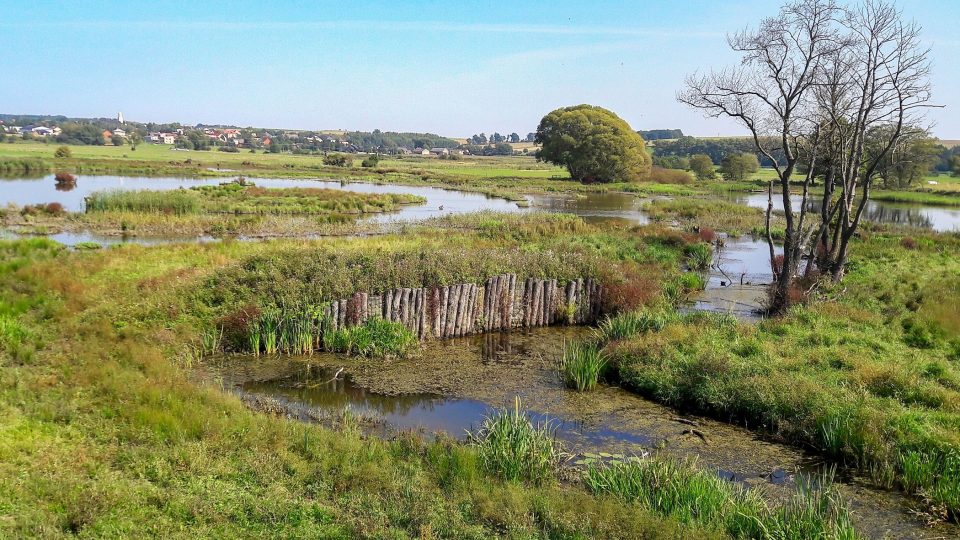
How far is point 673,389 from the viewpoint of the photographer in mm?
11328

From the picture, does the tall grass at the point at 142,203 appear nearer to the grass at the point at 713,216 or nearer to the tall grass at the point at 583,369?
the grass at the point at 713,216

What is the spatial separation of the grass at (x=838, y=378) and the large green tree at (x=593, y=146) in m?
63.4

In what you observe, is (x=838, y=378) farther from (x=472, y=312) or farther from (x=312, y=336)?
(x=312, y=336)

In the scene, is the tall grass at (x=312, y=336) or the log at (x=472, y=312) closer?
the tall grass at (x=312, y=336)

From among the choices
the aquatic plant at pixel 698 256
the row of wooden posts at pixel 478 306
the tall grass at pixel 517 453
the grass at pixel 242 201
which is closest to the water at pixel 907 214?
the aquatic plant at pixel 698 256

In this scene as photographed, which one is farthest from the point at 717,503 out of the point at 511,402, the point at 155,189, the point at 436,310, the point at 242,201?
the point at 155,189

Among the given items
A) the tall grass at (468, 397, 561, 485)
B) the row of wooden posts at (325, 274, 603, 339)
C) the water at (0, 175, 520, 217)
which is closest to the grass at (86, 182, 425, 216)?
the water at (0, 175, 520, 217)

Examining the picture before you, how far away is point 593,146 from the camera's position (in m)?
78.2

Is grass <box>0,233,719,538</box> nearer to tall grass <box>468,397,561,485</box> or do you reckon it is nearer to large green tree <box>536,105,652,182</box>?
tall grass <box>468,397,561,485</box>

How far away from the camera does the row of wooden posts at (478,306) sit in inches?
545

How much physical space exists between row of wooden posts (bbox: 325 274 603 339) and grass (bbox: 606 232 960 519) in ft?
9.11

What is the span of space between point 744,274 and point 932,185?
70117mm

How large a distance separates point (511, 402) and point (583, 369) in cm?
162

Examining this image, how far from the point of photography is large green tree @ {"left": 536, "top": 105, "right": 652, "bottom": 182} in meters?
78.6
